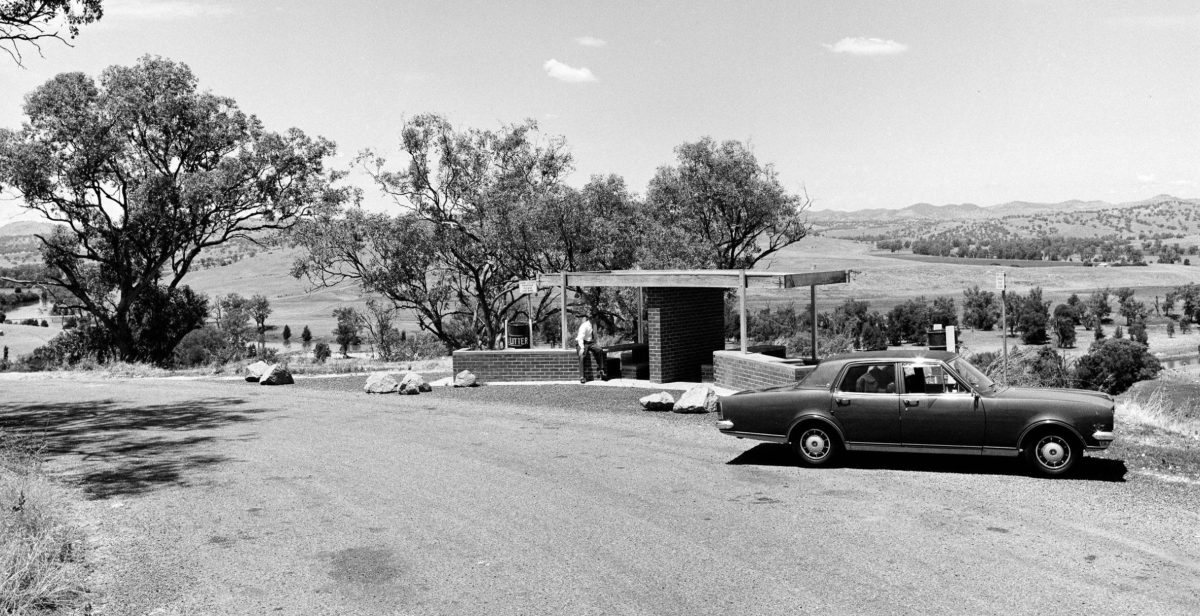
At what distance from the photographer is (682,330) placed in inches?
801

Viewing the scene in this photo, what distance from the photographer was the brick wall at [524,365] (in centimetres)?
2102

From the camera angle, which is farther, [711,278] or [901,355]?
[711,278]

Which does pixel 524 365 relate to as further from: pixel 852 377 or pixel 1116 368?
pixel 1116 368

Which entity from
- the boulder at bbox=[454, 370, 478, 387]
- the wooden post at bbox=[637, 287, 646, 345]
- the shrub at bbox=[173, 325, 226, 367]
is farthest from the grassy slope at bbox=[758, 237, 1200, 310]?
the boulder at bbox=[454, 370, 478, 387]

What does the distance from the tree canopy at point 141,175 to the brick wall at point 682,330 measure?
63.6 ft

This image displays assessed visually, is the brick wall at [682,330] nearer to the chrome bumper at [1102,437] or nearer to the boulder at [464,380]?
the boulder at [464,380]

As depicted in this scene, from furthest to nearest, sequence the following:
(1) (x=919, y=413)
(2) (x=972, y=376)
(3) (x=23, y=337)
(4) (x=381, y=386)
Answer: (3) (x=23, y=337) → (4) (x=381, y=386) → (2) (x=972, y=376) → (1) (x=919, y=413)

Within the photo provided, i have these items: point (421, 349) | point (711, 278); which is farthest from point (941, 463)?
point (421, 349)

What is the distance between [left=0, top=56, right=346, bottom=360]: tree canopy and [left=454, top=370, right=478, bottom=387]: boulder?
16.4 metres

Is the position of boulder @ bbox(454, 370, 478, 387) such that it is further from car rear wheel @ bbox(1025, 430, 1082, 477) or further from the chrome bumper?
the chrome bumper

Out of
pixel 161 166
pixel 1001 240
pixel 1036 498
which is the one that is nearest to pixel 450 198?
pixel 161 166

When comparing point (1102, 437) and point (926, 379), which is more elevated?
point (926, 379)

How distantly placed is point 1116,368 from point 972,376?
24467mm

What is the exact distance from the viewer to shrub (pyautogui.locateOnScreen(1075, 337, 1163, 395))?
99.9 ft
